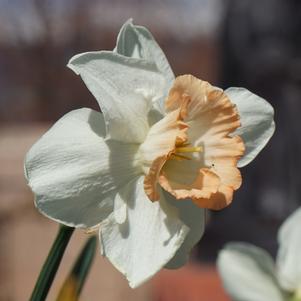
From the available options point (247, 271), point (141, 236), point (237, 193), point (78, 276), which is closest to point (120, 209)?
point (141, 236)

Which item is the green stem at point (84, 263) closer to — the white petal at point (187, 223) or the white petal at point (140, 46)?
the white petal at point (187, 223)

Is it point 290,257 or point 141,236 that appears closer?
point 141,236

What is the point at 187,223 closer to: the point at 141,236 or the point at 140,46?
the point at 141,236

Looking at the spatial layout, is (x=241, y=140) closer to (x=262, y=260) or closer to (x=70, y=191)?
(x=70, y=191)

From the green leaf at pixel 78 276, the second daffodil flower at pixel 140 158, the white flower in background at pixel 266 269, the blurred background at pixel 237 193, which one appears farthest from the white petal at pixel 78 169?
the blurred background at pixel 237 193

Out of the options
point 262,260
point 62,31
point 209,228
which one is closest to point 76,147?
point 262,260

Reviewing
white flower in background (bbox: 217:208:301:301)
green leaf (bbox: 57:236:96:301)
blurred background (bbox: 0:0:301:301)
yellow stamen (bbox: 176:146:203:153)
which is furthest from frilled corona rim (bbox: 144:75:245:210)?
blurred background (bbox: 0:0:301:301)

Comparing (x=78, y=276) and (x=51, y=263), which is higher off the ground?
(x=51, y=263)
